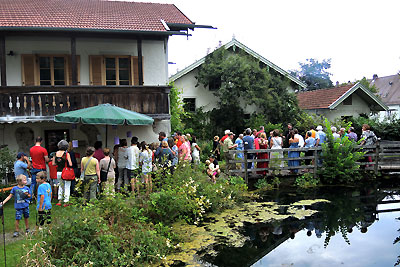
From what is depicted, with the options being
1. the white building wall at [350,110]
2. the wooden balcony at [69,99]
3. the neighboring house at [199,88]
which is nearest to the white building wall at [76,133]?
the wooden balcony at [69,99]

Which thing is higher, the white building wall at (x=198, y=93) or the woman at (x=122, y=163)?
the white building wall at (x=198, y=93)

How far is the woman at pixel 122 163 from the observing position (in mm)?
9922

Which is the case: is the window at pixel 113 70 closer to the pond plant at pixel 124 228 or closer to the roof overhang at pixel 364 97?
the pond plant at pixel 124 228

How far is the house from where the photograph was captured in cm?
1241

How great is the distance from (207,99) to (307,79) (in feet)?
117

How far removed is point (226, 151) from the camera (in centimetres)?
1306

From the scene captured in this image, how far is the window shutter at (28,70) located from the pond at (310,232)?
9.70 metres

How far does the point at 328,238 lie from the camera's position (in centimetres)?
832

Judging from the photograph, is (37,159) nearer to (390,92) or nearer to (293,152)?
(293,152)

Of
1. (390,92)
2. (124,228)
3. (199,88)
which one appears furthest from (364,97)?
(390,92)

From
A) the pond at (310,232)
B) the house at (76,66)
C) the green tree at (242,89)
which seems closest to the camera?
the pond at (310,232)

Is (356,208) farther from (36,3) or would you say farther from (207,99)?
(36,3)

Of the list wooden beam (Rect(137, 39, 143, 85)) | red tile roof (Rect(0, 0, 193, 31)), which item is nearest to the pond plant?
wooden beam (Rect(137, 39, 143, 85))

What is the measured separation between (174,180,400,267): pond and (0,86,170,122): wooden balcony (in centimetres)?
537
